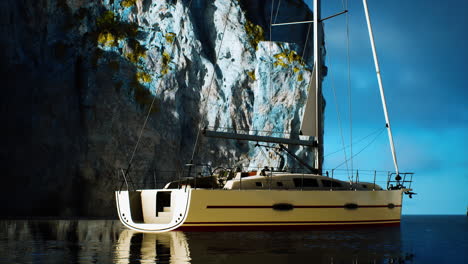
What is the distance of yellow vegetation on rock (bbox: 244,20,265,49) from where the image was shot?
40.4 m

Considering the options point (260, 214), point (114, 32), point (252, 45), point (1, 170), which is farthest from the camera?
point (252, 45)

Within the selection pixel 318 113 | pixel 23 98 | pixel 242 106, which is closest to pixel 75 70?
pixel 23 98

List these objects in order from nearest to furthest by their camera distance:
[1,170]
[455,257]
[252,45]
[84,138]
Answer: [455,257] < [1,170] < [84,138] < [252,45]

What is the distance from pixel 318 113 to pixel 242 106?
1839cm

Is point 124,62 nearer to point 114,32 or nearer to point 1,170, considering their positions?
point 114,32

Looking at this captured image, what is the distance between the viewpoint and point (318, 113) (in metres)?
20.7

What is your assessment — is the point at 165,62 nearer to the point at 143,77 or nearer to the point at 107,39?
the point at 143,77

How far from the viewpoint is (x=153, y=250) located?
11367 mm

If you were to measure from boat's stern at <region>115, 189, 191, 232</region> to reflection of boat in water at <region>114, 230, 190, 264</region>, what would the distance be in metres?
2.39

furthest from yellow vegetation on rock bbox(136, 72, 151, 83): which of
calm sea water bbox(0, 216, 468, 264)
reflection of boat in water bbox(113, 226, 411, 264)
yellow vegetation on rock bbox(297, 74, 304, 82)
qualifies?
calm sea water bbox(0, 216, 468, 264)

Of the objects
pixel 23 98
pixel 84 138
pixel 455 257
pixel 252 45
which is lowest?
pixel 455 257

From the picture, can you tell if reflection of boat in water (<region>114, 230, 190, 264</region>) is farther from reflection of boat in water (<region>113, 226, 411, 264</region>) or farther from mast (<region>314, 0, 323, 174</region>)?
mast (<region>314, 0, 323, 174</region>)

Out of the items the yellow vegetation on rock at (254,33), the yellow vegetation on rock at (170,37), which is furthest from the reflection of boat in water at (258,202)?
the yellow vegetation on rock at (254,33)

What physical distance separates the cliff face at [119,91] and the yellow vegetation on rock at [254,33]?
9 cm
